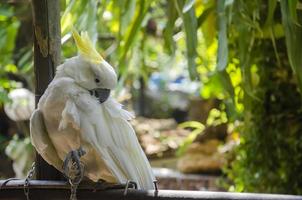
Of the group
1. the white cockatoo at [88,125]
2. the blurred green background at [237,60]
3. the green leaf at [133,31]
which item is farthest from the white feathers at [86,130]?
the green leaf at [133,31]

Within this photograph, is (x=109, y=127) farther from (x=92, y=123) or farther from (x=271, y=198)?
(x=271, y=198)

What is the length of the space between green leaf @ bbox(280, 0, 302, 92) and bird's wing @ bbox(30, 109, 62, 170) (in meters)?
0.42

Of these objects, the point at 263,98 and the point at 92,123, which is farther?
the point at 263,98

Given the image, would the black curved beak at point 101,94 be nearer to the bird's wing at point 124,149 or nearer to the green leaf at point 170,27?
the bird's wing at point 124,149

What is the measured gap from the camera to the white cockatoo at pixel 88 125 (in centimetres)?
68

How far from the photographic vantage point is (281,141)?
3.84 feet

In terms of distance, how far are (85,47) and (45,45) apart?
0.18 feet

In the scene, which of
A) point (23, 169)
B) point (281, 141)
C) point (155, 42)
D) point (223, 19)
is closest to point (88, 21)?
point (223, 19)

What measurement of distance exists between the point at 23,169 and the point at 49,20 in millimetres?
998

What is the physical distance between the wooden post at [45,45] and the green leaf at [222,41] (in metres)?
0.30

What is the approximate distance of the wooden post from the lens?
679 millimetres

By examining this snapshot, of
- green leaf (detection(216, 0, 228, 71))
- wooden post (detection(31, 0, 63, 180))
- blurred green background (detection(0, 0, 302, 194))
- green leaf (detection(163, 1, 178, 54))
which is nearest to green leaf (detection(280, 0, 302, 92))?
blurred green background (detection(0, 0, 302, 194))

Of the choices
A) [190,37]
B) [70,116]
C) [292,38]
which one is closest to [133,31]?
[190,37]

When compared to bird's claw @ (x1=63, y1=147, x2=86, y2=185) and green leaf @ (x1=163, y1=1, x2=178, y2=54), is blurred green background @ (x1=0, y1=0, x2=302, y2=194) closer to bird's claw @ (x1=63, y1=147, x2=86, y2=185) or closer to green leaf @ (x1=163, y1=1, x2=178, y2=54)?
green leaf @ (x1=163, y1=1, x2=178, y2=54)
